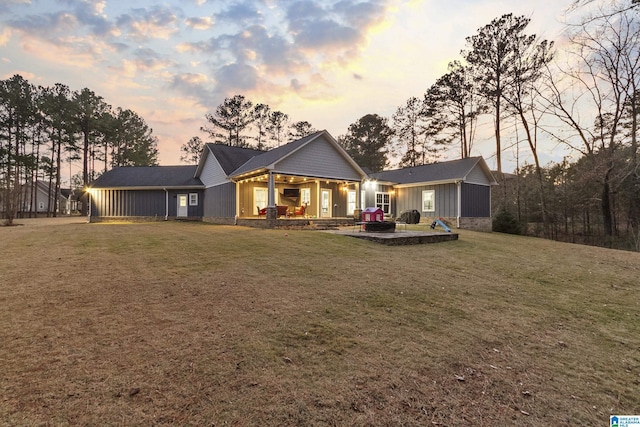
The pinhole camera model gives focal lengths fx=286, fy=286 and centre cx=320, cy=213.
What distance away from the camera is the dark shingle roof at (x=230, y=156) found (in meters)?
19.1

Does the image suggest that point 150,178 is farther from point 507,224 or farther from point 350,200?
point 507,224

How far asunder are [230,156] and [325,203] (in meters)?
7.64

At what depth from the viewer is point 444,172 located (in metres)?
21.2

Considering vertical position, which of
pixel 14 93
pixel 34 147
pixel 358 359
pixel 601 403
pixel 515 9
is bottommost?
pixel 601 403

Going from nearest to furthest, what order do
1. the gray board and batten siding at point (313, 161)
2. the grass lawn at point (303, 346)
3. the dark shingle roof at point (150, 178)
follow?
the grass lawn at point (303, 346) < the gray board and batten siding at point (313, 161) < the dark shingle roof at point (150, 178)

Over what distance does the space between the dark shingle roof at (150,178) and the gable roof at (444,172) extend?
16.4m

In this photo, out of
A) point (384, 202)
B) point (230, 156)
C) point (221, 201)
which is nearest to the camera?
point (221, 201)

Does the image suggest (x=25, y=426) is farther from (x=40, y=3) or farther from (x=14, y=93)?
(x=14, y=93)

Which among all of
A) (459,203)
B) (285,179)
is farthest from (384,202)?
(285,179)

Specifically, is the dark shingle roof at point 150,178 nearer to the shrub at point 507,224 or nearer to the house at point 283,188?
the house at point 283,188

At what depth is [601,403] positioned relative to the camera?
255 cm

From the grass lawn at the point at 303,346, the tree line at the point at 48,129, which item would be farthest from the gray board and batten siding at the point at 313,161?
the tree line at the point at 48,129

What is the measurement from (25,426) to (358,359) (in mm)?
2563

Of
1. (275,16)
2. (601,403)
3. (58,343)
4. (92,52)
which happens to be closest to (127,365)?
(58,343)
